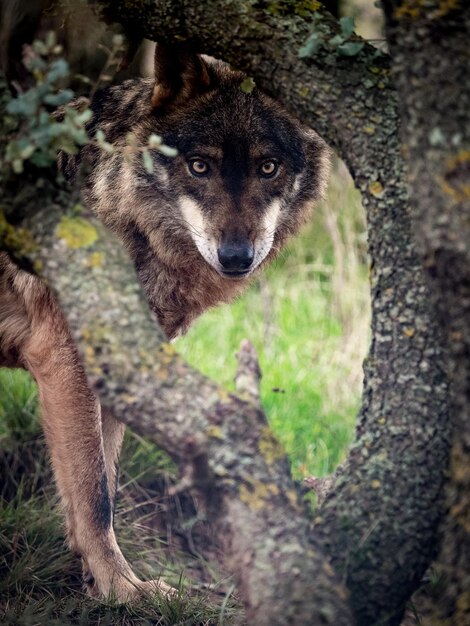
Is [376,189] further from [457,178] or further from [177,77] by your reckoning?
[177,77]

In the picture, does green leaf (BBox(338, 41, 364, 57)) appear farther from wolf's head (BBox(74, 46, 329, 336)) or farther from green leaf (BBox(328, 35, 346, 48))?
wolf's head (BBox(74, 46, 329, 336))

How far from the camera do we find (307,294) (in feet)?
22.7

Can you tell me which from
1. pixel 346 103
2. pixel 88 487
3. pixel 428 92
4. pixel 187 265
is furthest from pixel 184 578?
pixel 428 92

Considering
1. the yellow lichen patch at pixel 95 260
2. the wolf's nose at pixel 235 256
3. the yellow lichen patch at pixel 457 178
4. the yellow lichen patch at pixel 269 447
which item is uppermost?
the yellow lichen patch at pixel 457 178

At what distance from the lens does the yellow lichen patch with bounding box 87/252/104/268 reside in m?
2.42

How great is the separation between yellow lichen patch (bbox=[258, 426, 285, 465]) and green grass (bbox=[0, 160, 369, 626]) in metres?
0.54

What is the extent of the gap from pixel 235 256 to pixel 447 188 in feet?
5.41

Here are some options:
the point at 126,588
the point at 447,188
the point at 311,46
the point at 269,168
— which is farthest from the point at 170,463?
the point at 447,188

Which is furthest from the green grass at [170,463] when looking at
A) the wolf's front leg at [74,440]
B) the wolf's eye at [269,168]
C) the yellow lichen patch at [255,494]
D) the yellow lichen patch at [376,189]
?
the yellow lichen patch at [376,189]

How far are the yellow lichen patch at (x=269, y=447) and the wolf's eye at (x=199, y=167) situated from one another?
6.08 ft

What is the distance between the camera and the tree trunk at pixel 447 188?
80.0 inches

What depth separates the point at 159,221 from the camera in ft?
13.0

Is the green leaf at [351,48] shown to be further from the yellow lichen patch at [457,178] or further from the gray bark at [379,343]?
the yellow lichen patch at [457,178]

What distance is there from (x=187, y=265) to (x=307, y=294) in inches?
121
